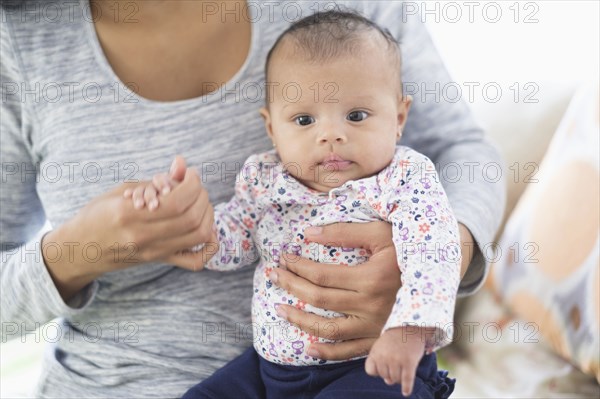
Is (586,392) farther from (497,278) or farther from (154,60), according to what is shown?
(154,60)

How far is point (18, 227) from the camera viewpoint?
132 centimetres

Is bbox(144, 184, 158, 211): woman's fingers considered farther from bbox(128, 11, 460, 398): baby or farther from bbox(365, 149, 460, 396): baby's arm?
bbox(365, 149, 460, 396): baby's arm

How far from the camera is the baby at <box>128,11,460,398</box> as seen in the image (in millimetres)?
1048

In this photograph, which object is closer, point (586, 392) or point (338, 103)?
point (338, 103)

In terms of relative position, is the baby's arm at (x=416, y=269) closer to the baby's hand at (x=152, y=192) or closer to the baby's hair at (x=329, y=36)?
the baby's hair at (x=329, y=36)

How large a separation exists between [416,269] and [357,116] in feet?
0.91

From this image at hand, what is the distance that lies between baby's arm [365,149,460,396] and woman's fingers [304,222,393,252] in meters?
0.02

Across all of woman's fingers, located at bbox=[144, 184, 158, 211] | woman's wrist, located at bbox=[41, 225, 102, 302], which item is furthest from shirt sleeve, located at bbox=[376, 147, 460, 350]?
woman's wrist, located at bbox=[41, 225, 102, 302]

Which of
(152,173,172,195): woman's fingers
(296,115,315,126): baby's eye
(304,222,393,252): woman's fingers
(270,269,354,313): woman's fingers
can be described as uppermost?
(296,115,315,126): baby's eye

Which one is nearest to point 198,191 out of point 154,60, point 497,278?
point 154,60

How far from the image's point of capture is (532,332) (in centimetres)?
148

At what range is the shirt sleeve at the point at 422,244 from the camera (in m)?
0.94

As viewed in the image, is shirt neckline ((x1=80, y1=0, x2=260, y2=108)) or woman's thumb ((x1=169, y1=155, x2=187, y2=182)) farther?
shirt neckline ((x1=80, y1=0, x2=260, y2=108))

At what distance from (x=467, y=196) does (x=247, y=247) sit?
378mm
